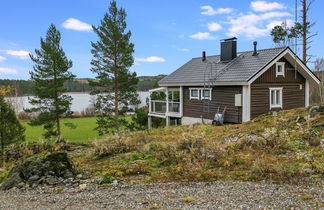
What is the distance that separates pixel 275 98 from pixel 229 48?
15.0 ft

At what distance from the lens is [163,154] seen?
7.51 metres

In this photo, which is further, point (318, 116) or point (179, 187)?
point (318, 116)

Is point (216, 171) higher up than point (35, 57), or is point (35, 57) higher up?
point (35, 57)

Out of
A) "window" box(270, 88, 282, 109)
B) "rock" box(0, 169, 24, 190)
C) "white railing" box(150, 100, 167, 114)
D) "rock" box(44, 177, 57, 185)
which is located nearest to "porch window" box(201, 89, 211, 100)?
"window" box(270, 88, 282, 109)

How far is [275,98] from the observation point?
1817 centimetres

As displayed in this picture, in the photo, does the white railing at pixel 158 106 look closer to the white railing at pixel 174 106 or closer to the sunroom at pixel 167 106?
the sunroom at pixel 167 106

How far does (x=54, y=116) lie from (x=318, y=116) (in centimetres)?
1910

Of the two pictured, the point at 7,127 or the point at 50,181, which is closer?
the point at 50,181

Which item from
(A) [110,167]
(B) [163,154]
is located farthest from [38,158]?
(B) [163,154]

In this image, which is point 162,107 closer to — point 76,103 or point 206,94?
point 206,94

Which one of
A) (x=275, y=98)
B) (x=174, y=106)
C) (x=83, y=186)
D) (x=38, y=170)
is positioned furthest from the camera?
(x=174, y=106)

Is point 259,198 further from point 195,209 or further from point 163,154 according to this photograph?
point 163,154

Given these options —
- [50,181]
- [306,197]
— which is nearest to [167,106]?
[50,181]

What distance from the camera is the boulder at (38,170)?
657 centimetres
